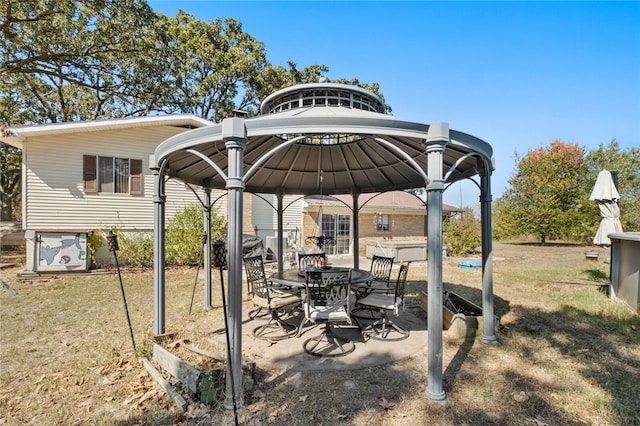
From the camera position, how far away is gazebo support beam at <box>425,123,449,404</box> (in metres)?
3.42

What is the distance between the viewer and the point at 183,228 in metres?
11.9

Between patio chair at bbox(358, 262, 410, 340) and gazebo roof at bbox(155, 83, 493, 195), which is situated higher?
Answer: gazebo roof at bbox(155, 83, 493, 195)

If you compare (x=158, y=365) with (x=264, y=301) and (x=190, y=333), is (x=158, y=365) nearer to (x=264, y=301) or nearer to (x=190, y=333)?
(x=190, y=333)

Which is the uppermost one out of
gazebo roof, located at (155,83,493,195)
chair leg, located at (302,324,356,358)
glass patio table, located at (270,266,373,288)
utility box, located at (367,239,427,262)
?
gazebo roof, located at (155,83,493,195)

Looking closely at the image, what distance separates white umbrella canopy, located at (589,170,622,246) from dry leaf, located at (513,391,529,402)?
→ 21.3 feet

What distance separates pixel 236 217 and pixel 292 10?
697 cm

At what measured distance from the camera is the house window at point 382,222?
1731 cm

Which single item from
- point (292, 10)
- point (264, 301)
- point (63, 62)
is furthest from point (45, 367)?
point (63, 62)

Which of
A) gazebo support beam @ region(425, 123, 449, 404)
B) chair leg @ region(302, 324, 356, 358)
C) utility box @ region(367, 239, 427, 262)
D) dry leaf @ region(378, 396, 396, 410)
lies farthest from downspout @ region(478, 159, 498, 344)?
utility box @ region(367, 239, 427, 262)

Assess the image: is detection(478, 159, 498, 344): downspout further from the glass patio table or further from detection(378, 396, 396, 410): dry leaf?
detection(378, 396, 396, 410): dry leaf

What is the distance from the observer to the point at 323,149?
673cm

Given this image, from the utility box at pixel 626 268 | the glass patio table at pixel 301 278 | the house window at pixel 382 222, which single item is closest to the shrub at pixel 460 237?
the house window at pixel 382 222

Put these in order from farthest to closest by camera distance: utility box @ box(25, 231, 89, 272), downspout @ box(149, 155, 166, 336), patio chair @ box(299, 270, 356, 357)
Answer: utility box @ box(25, 231, 89, 272)
downspout @ box(149, 155, 166, 336)
patio chair @ box(299, 270, 356, 357)

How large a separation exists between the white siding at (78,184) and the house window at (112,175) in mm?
163
